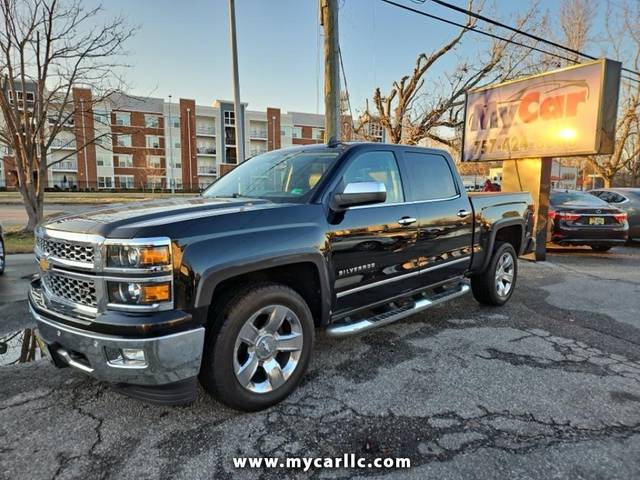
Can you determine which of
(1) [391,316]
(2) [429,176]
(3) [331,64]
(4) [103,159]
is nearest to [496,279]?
(2) [429,176]

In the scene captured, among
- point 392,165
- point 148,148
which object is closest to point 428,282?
point 392,165

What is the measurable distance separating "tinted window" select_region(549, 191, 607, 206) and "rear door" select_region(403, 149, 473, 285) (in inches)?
274

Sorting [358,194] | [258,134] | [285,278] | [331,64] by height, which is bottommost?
[285,278]

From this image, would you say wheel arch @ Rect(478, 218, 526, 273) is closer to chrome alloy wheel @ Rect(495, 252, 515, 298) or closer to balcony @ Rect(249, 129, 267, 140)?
chrome alloy wheel @ Rect(495, 252, 515, 298)

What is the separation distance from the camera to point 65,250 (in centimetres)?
261

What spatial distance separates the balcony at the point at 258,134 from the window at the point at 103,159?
2063cm

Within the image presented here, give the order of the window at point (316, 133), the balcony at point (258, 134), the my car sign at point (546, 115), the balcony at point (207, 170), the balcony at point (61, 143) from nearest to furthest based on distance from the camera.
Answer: the my car sign at point (546, 115)
the balcony at point (61, 143)
the balcony at point (207, 170)
the balcony at point (258, 134)
the window at point (316, 133)

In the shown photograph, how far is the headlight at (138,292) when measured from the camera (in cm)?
233

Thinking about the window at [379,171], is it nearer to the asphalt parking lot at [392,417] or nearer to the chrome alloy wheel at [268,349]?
the chrome alloy wheel at [268,349]

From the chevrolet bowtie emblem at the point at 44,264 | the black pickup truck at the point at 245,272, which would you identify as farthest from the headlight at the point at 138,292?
the chevrolet bowtie emblem at the point at 44,264

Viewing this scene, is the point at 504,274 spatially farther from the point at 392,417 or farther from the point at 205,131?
the point at 205,131

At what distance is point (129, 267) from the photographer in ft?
7.63

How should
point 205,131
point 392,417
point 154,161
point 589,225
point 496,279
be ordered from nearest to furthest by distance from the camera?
point 392,417, point 496,279, point 589,225, point 154,161, point 205,131

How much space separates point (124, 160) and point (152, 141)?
454cm
